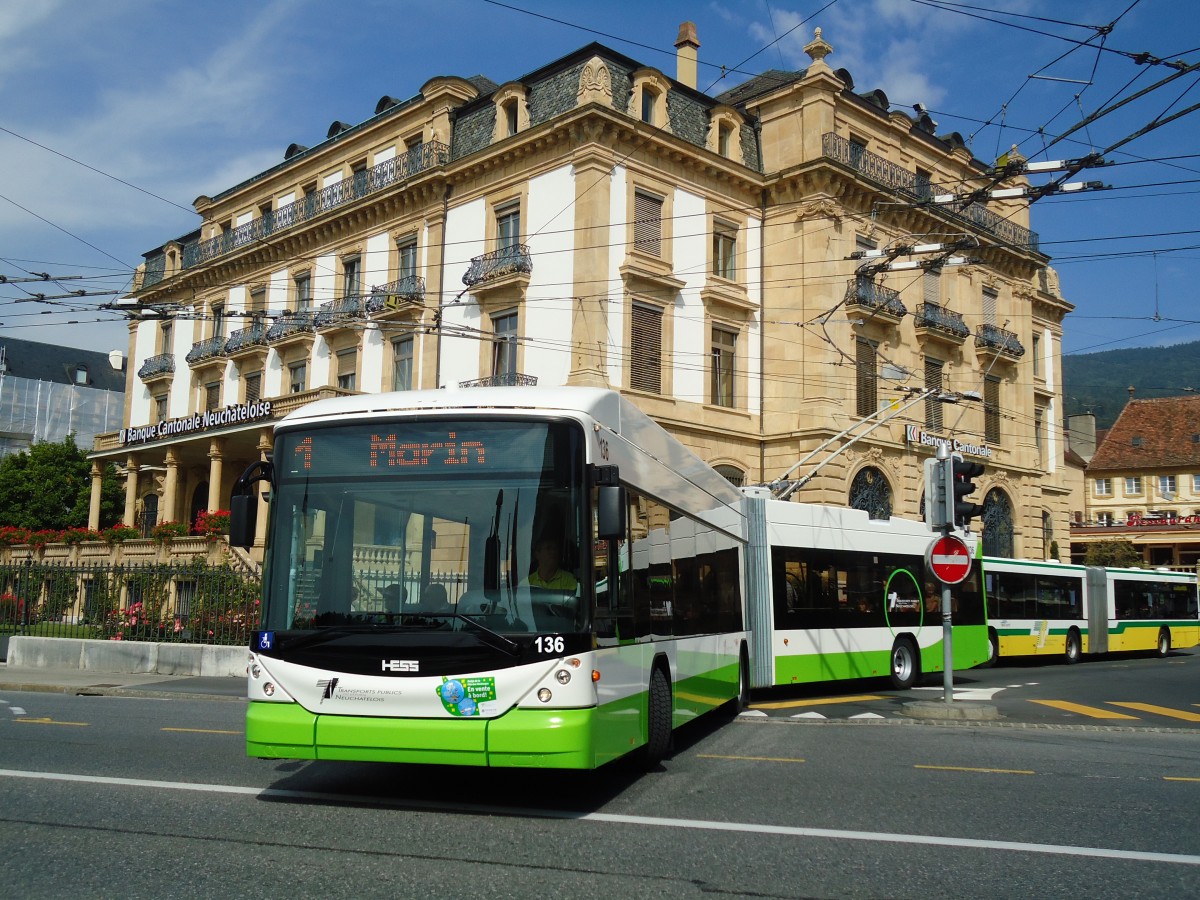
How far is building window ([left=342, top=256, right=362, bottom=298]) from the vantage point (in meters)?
37.2

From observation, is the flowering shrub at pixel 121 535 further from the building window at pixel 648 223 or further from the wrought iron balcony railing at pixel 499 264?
the building window at pixel 648 223

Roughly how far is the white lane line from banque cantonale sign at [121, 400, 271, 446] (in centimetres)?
2714

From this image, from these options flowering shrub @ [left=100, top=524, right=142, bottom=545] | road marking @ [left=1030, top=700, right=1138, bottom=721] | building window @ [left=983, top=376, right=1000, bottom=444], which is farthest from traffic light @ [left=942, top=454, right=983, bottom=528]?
building window @ [left=983, top=376, right=1000, bottom=444]

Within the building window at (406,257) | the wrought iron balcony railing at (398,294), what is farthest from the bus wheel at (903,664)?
the building window at (406,257)

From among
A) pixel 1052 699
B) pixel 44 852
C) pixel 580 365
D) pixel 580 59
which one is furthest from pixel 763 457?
pixel 44 852

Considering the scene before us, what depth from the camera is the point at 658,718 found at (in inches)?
377

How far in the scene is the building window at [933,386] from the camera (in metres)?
37.8

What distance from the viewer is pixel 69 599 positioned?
76.1 ft

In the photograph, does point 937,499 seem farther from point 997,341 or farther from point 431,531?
point 997,341

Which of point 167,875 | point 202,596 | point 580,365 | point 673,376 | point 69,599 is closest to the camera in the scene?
point 167,875

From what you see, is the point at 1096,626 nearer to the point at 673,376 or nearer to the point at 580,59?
the point at 673,376

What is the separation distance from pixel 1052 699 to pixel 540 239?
1852 cm

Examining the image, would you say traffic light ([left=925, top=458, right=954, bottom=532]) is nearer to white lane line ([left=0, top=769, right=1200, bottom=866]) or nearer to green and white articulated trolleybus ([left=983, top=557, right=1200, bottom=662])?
white lane line ([left=0, top=769, right=1200, bottom=866])

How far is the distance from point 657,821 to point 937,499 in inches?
361
